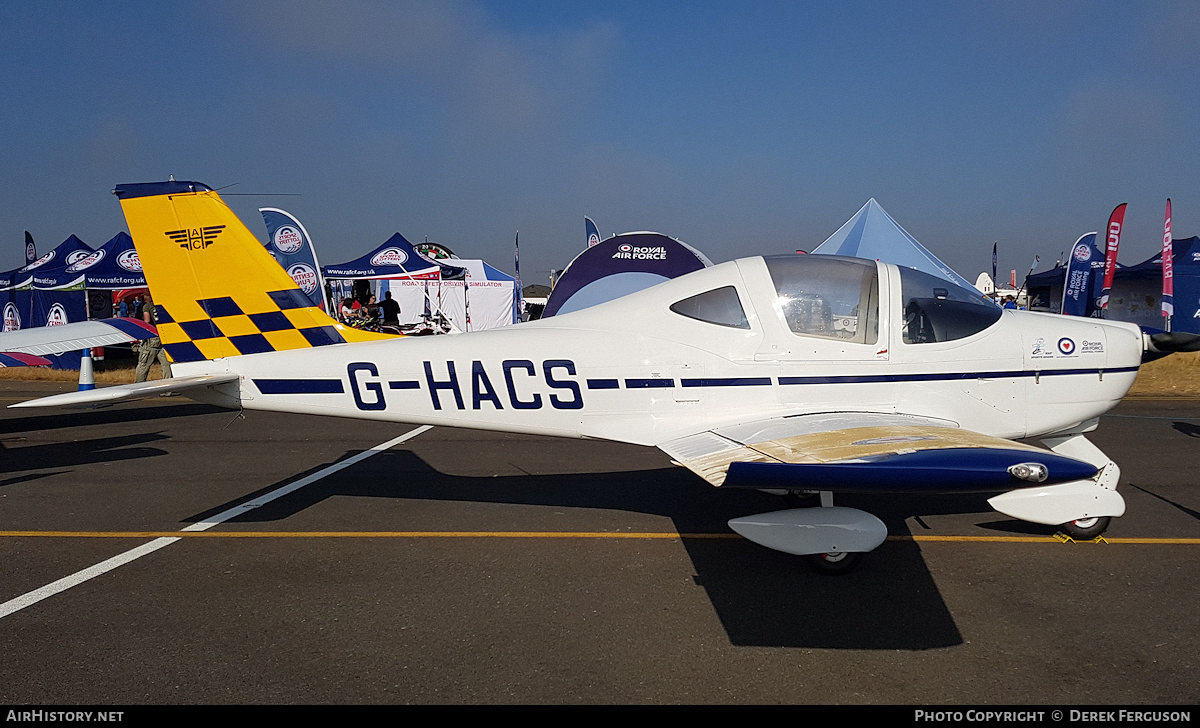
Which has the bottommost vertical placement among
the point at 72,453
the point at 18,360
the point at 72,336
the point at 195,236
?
the point at 72,453

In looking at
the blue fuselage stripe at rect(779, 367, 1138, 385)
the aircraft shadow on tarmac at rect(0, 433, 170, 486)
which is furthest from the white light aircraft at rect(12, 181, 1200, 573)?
the aircraft shadow on tarmac at rect(0, 433, 170, 486)

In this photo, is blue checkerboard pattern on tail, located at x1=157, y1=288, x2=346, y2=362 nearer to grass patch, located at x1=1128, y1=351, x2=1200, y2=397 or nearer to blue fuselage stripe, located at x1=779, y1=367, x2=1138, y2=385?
blue fuselage stripe, located at x1=779, y1=367, x2=1138, y2=385

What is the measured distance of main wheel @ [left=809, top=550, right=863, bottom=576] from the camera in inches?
168

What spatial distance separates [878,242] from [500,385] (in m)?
10.7

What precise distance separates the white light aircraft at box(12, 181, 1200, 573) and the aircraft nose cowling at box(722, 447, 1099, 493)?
3.94 feet

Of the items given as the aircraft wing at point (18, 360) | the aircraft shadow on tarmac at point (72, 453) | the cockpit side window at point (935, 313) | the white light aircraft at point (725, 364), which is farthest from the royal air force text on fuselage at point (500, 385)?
the aircraft wing at point (18, 360)

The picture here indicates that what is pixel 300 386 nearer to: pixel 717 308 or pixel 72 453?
pixel 717 308

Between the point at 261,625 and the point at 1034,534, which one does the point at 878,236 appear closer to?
the point at 1034,534

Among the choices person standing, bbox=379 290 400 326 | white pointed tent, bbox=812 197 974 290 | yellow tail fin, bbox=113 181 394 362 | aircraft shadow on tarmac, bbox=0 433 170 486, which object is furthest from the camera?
person standing, bbox=379 290 400 326

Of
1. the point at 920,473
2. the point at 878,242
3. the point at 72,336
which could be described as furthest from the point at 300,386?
the point at 878,242

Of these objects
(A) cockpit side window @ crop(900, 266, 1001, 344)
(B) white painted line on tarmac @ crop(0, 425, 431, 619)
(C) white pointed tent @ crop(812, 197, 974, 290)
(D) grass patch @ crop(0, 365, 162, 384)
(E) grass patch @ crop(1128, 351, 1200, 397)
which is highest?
(C) white pointed tent @ crop(812, 197, 974, 290)

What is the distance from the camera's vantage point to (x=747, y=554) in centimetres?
467

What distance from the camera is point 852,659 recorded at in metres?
3.29

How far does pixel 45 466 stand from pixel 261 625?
18.6ft
